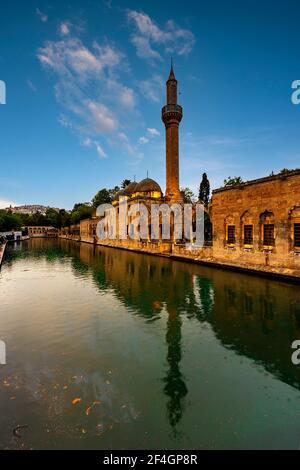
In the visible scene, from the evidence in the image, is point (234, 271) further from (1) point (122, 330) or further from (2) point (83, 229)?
(2) point (83, 229)

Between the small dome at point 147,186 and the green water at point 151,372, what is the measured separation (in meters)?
35.5

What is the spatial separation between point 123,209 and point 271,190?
1218 inches

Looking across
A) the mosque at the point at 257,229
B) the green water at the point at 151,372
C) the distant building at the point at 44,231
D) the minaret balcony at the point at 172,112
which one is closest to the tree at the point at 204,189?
the minaret balcony at the point at 172,112

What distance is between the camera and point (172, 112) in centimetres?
3634

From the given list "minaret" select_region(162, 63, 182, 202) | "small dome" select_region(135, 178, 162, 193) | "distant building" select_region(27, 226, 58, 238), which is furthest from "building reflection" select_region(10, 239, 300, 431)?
"distant building" select_region(27, 226, 58, 238)

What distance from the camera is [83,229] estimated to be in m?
73.2

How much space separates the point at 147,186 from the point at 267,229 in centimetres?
3145

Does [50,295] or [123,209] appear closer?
[50,295]

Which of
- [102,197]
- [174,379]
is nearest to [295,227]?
[174,379]

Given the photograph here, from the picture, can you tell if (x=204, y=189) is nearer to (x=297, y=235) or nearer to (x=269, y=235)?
(x=269, y=235)

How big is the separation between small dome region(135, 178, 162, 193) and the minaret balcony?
1188 centimetres

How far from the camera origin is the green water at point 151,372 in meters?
3.85

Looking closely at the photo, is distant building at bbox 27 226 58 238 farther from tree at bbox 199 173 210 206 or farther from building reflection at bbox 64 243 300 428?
building reflection at bbox 64 243 300 428
